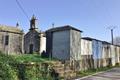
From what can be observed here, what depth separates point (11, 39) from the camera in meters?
40.5

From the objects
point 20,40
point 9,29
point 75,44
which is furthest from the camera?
point 20,40

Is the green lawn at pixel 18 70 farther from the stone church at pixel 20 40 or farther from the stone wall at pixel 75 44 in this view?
the stone church at pixel 20 40

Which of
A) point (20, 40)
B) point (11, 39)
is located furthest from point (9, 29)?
point (20, 40)

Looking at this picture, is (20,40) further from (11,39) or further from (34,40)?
(34,40)

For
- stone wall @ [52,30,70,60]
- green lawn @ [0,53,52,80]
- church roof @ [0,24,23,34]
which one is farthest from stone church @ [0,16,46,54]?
green lawn @ [0,53,52,80]

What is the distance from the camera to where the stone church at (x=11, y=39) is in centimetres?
3892

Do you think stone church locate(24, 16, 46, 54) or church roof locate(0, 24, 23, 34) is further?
Result: stone church locate(24, 16, 46, 54)

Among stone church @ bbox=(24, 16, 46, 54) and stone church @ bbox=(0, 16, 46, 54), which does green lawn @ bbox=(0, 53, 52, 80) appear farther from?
stone church @ bbox=(24, 16, 46, 54)

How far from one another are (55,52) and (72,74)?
5.68 m

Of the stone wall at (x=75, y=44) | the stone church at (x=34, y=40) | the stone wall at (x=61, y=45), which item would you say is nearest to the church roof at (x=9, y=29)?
the stone church at (x=34, y=40)

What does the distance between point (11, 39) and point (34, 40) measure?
21.2ft

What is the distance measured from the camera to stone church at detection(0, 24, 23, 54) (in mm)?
38922

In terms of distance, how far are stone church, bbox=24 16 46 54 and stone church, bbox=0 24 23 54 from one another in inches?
137

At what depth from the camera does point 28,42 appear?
4669 cm
